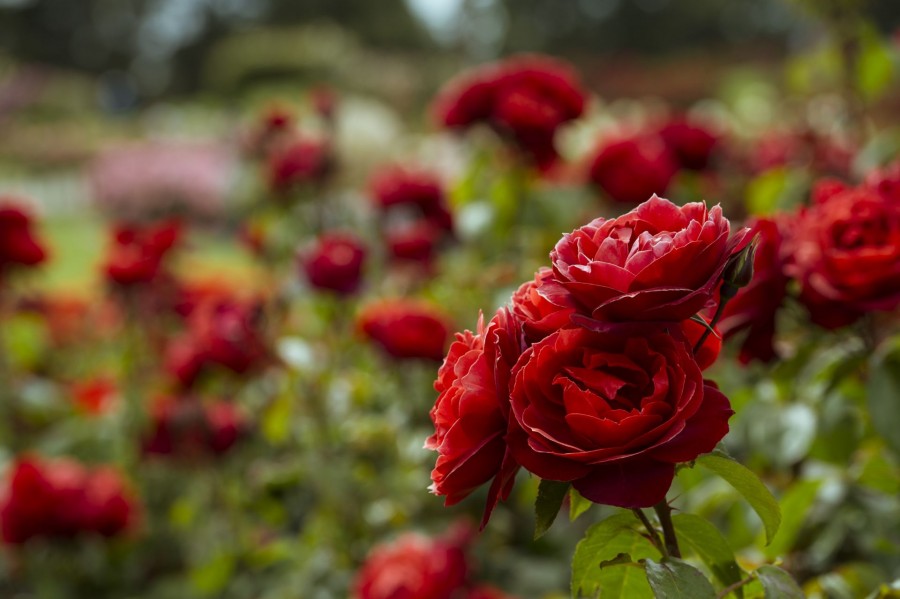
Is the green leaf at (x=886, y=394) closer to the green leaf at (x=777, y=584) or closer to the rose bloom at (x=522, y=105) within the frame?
the green leaf at (x=777, y=584)

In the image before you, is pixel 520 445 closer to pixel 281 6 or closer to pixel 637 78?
pixel 637 78

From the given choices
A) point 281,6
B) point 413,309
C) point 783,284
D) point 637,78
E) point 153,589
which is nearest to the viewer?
point 783,284

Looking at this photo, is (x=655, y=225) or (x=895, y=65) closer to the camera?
(x=655, y=225)

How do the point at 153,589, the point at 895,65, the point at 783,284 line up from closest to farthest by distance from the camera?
the point at 783,284
the point at 895,65
the point at 153,589

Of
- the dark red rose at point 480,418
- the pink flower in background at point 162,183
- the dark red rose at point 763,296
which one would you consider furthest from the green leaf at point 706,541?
the pink flower in background at point 162,183

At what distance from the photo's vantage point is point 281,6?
20984 millimetres

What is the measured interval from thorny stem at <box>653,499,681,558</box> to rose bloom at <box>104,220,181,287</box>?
1.42 m

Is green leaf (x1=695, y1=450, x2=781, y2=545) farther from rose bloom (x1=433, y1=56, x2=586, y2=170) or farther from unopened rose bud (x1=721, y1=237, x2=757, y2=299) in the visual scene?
rose bloom (x1=433, y1=56, x2=586, y2=170)

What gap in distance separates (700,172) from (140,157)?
8490mm

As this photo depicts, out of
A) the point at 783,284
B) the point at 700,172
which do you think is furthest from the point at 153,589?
the point at 783,284

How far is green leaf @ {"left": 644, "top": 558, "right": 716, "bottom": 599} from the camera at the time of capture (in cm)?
48

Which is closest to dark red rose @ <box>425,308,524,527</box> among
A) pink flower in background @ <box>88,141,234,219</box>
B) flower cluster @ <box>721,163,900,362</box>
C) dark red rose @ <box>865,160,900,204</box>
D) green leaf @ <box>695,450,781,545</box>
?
green leaf @ <box>695,450,781,545</box>

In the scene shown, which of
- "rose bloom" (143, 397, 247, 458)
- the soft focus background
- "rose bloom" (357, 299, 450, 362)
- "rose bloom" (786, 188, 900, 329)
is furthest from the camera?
"rose bloom" (143, 397, 247, 458)

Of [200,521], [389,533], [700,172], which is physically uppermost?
[700,172]
